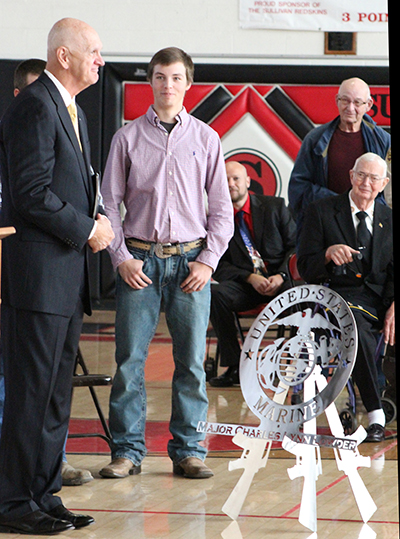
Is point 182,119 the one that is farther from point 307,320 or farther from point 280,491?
point 280,491

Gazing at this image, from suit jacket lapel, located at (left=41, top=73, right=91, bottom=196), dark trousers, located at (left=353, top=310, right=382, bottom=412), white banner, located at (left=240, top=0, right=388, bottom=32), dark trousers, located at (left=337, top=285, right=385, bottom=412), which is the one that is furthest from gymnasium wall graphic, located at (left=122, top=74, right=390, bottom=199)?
suit jacket lapel, located at (left=41, top=73, right=91, bottom=196)

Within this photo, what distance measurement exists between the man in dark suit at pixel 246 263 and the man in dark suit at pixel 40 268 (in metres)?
2.78

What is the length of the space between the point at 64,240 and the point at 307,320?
89 cm

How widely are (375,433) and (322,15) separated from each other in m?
5.80

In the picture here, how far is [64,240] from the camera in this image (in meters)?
2.81

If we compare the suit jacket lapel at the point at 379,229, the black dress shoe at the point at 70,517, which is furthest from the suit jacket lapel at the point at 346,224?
the black dress shoe at the point at 70,517

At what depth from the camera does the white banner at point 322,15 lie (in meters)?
8.63

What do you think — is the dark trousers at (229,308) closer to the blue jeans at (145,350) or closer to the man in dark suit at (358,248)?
the man in dark suit at (358,248)

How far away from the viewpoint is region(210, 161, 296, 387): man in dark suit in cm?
560

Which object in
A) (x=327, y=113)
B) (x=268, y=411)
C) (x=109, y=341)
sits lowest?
(x=109, y=341)

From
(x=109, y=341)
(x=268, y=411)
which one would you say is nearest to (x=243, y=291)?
(x=109, y=341)

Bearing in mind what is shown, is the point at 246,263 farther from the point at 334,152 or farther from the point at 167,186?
the point at 167,186

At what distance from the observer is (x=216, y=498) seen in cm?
317

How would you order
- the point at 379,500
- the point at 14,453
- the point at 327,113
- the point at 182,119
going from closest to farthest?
the point at 14,453, the point at 379,500, the point at 182,119, the point at 327,113
